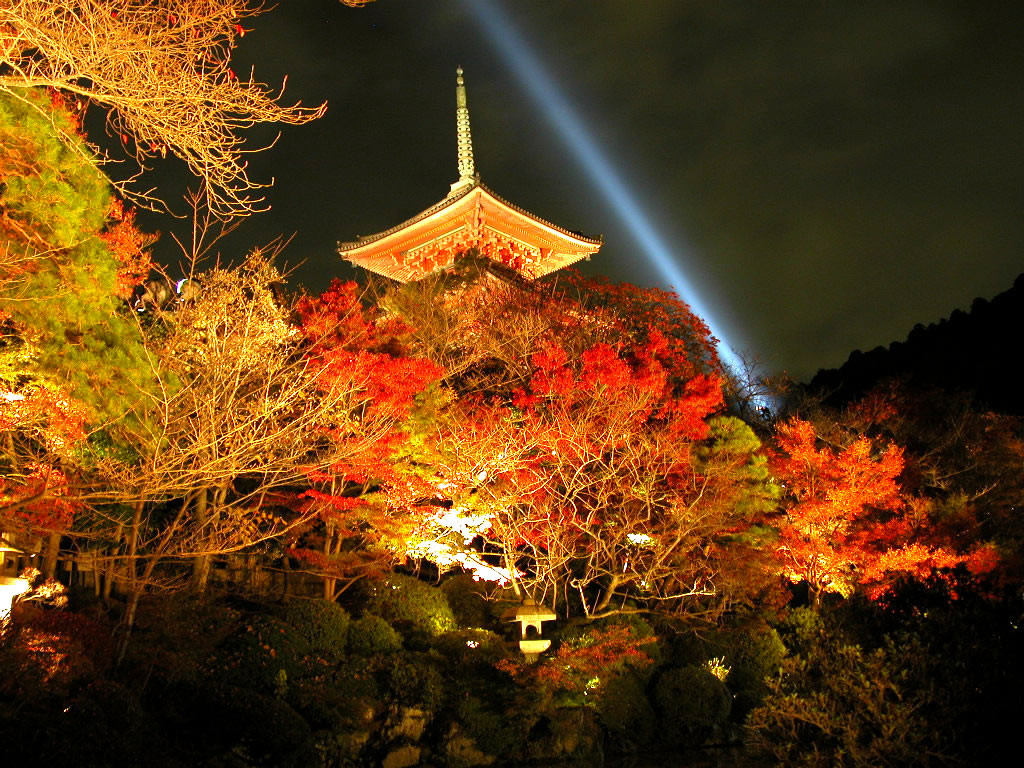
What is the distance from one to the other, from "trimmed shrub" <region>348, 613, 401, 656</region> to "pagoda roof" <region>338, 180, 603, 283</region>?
44.8 ft

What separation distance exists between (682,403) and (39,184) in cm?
1146

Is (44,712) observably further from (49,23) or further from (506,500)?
(506,500)

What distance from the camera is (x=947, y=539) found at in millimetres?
15320

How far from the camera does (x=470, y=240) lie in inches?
987

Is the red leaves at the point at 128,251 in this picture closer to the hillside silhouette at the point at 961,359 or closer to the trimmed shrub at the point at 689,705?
the trimmed shrub at the point at 689,705

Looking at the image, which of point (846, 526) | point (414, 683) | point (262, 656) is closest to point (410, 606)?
point (414, 683)

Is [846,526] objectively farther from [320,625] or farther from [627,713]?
[320,625]

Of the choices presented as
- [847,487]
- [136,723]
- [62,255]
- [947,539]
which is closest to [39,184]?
[62,255]

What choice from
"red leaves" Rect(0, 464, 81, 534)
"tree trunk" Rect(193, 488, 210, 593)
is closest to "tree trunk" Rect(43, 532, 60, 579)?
"red leaves" Rect(0, 464, 81, 534)

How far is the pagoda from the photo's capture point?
24344 millimetres

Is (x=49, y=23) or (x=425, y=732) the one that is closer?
(x=49, y=23)

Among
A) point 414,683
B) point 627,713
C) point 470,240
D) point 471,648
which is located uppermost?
point 470,240

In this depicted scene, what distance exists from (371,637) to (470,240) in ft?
53.1

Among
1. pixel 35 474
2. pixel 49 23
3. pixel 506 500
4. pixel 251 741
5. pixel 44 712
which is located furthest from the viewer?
pixel 506 500
